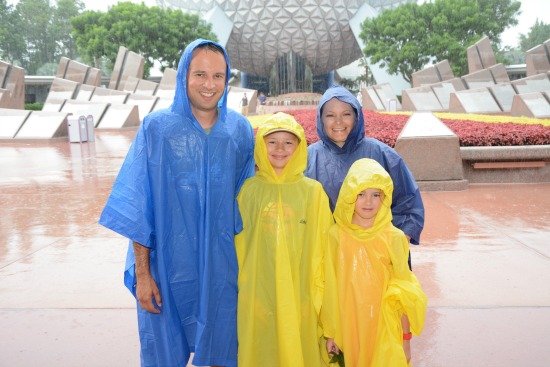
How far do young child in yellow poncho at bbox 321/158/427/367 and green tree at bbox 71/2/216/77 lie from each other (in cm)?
3699

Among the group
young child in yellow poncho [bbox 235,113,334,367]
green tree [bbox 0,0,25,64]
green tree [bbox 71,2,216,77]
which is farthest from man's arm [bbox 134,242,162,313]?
green tree [bbox 0,0,25,64]

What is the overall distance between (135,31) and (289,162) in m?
37.4

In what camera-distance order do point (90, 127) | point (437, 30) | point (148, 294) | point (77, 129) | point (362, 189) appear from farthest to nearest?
point (437, 30) < point (90, 127) < point (77, 129) < point (362, 189) < point (148, 294)

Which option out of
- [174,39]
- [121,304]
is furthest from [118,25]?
[121,304]

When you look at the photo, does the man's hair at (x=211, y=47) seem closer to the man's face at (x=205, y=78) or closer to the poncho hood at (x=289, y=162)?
the man's face at (x=205, y=78)

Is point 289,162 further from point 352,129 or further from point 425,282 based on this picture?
point 425,282

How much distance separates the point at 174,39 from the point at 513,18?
2469cm

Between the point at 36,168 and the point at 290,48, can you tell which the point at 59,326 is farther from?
the point at 290,48

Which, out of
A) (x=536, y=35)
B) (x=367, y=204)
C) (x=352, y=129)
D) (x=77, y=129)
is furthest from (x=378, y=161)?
(x=536, y=35)

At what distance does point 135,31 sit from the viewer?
1447 inches

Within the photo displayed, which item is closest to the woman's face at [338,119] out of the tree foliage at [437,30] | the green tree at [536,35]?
the tree foliage at [437,30]

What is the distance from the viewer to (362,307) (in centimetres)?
238

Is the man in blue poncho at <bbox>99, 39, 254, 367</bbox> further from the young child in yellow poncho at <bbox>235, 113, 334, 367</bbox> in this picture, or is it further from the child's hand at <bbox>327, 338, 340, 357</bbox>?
the child's hand at <bbox>327, 338, 340, 357</bbox>

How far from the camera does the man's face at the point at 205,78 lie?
88.7 inches
